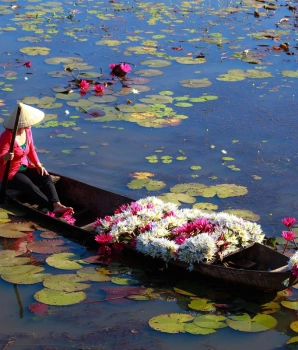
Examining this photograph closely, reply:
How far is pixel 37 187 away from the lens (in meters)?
6.86

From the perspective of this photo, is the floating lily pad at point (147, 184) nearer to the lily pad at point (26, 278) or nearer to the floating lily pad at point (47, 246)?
the floating lily pad at point (47, 246)

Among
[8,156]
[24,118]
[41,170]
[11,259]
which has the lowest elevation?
[11,259]

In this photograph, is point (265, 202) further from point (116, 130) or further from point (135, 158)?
point (116, 130)

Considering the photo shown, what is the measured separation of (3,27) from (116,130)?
6.09 metres

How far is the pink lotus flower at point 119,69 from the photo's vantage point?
Answer: 35.1ft

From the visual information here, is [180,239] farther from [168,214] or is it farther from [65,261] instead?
[65,261]

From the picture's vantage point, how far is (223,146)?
335 inches

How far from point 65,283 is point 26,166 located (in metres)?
1.93

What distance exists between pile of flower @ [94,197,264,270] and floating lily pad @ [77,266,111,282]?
0.23 meters

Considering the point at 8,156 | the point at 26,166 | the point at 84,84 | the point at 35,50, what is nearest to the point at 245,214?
the point at 26,166

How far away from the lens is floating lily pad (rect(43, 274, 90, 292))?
529cm

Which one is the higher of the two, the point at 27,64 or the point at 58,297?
the point at 27,64

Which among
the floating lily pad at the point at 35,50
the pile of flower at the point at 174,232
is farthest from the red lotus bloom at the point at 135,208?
the floating lily pad at the point at 35,50

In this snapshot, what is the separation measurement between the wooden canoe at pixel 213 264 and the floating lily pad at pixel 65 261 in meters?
0.28
